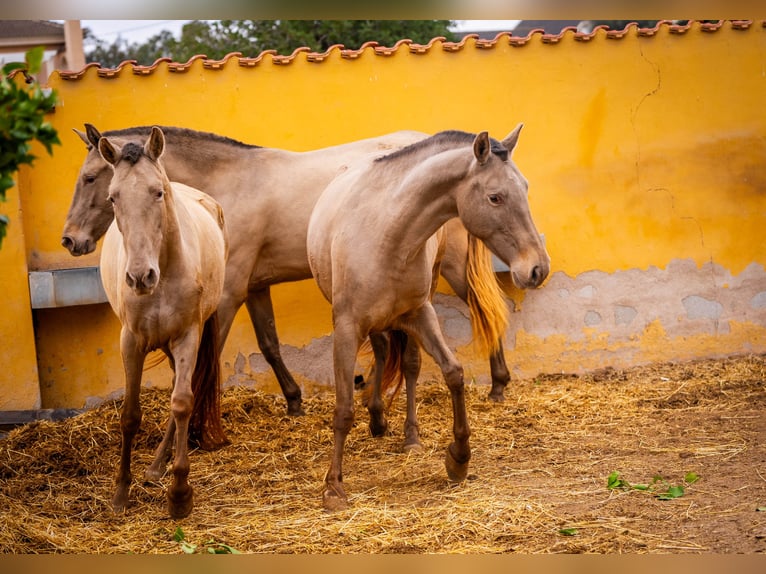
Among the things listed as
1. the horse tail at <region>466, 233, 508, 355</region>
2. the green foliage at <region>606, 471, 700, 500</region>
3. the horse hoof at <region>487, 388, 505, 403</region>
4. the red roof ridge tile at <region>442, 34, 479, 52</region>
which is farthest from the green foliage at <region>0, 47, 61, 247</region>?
the red roof ridge tile at <region>442, 34, 479, 52</region>

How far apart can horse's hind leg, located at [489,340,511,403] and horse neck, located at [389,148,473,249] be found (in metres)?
2.49

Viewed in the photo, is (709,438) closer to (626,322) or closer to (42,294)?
(626,322)

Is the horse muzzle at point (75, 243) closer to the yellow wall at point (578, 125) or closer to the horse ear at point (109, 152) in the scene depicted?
the horse ear at point (109, 152)

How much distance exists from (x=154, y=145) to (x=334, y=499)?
204 centimetres

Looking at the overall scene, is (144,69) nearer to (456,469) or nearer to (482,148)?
(482,148)

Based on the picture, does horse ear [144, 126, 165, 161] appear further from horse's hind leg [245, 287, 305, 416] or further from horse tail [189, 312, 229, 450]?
horse's hind leg [245, 287, 305, 416]

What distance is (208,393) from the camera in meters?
5.94

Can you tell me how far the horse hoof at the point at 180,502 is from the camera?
15.5 feet

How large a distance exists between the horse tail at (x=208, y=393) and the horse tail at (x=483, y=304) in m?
1.93

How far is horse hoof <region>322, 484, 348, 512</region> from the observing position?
4793 millimetres

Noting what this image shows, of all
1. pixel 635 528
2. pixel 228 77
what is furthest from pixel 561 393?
pixel 228 77

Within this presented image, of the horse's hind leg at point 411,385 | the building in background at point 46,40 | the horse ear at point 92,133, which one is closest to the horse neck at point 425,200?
the horse's hind leg at point 411,385

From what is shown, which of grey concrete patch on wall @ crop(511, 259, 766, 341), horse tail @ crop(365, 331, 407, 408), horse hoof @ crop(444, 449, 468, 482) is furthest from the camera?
grey concrete patch on wall @ crop(511, 259, 766, 341)

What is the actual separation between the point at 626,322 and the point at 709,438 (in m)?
2.32
